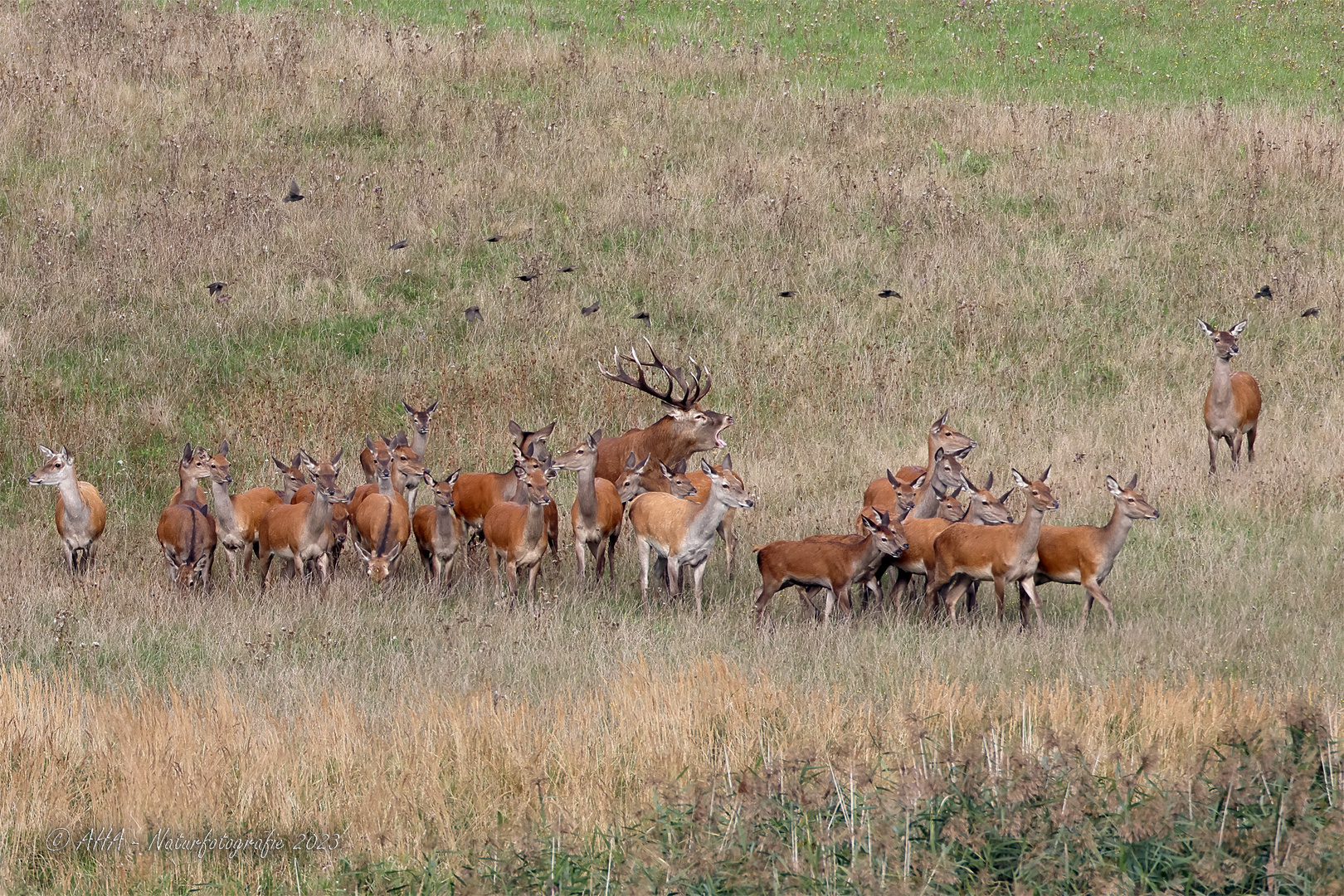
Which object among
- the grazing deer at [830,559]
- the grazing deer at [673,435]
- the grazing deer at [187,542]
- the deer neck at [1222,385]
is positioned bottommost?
the grazing deer at [187,542]

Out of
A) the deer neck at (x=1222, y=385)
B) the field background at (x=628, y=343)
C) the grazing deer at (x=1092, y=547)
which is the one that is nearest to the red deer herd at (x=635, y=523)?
the grazing deer at (x=1092, y=547)

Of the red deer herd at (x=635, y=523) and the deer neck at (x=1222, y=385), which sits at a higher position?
the deer neck at (x=1222, y=385)

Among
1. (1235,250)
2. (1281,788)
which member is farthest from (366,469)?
(1235,250)

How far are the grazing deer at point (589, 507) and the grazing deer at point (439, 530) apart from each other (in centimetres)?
93

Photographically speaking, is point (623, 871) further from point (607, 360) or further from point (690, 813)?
point (607, 360)

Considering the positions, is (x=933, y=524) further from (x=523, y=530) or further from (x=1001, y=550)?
(x=523, y=530)

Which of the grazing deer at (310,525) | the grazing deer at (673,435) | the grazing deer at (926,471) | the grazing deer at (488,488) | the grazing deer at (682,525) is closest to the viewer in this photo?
the grazing deer at (682,525)

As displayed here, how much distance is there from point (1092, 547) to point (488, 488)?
198 inches

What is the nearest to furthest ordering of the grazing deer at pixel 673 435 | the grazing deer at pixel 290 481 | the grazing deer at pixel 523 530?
1. the grazing deer at pixel 523 530
2. the grazing deer at pixel 290 481
3. the grazing deer at pixel 673 435

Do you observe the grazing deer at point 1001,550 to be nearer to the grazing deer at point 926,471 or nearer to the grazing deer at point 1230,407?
the grazing deer at point 926,471

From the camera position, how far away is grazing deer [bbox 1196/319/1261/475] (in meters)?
13.3

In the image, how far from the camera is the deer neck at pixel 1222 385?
13.3 metres

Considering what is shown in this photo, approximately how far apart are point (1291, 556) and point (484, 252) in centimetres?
1063

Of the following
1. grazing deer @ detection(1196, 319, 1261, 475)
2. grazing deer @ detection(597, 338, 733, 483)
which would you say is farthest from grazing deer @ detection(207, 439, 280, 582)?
grazing deer @ detection(1196, 319, 1261, 475)
